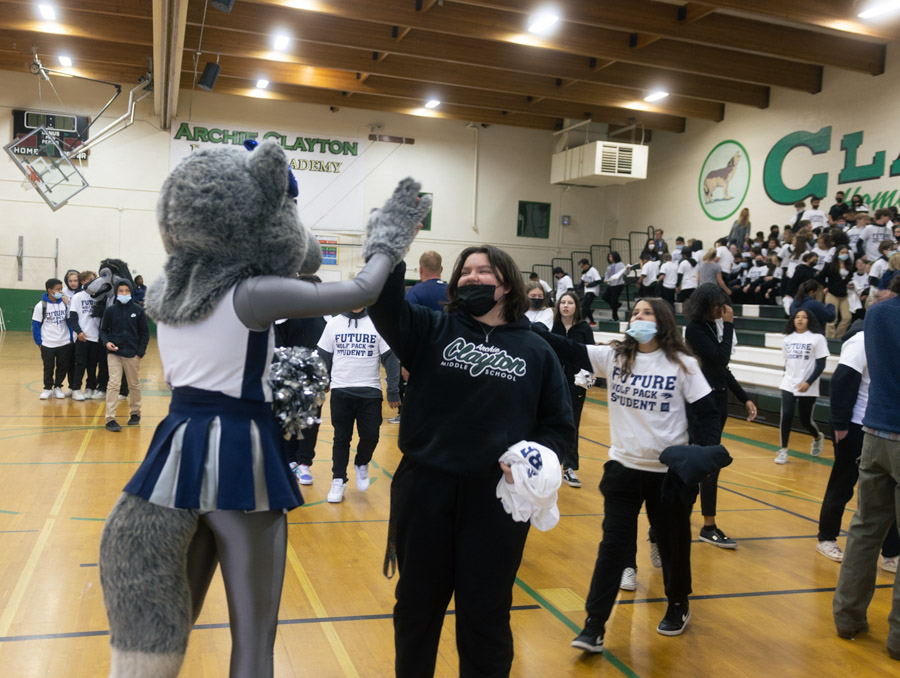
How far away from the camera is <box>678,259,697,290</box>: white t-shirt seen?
14852 millimetres

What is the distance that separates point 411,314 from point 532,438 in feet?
1.90

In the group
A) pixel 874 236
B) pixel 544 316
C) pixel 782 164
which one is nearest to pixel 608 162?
pixel 782 164

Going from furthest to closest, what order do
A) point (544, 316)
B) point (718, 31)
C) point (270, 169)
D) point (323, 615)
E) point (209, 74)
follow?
point (209, 74) < point (718, 31) < point (544, 316) < point (323, 615) < point (270, 169)

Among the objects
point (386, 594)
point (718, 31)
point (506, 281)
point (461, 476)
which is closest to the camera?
point (461, 476)

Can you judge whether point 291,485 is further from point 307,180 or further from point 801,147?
point 307,180

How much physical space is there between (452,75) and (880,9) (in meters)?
8.41

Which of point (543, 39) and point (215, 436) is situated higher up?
point (543, 39)

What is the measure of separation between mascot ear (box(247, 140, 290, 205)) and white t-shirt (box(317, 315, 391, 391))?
12.2 ft

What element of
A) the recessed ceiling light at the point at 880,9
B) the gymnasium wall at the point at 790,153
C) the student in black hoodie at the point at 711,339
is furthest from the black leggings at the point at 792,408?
the gymnasium wall at the point at 790,153

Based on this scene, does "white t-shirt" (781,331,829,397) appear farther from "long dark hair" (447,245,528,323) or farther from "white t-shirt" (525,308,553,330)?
"long dark hair" (447,245,528,323)

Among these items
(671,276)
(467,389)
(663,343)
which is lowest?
(467,389)

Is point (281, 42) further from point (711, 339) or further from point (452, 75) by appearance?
point (711, 339)

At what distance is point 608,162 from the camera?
64.8 feet

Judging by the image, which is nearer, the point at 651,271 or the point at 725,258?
the point at 725,258
